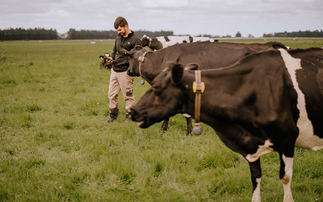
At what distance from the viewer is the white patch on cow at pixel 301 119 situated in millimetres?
3115

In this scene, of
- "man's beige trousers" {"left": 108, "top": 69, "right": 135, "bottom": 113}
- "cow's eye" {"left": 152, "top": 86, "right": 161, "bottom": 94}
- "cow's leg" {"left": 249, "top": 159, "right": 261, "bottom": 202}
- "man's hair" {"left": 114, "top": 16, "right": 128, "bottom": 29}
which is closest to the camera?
"cow's eye" {"left": 152, "top": 86, "right": 161, "bottom": 94}

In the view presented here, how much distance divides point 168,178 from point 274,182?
178 centimetres

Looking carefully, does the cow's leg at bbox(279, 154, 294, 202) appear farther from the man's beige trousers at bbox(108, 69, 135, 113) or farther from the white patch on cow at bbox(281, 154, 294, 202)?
the man's beige trousers at bbox(108, 69, 135, 113)

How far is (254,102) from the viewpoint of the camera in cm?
301

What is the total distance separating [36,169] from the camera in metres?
4.61

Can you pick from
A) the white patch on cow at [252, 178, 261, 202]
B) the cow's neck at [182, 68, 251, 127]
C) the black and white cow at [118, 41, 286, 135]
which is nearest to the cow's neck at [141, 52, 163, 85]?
the black and white cow at [118, 41, 286, 135]

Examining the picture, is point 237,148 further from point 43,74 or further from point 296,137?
point 43,74

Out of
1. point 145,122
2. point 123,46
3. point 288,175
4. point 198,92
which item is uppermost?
point 123,46

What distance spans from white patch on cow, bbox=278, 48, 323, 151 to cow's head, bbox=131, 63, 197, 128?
1252 mm

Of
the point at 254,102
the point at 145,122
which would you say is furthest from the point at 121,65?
the point at 254,102

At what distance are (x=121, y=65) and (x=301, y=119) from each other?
510 cm

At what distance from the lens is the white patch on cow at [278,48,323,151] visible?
3.12m

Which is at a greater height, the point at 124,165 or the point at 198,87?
the point at 198,87

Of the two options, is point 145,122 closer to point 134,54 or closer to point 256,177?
point 256,177
